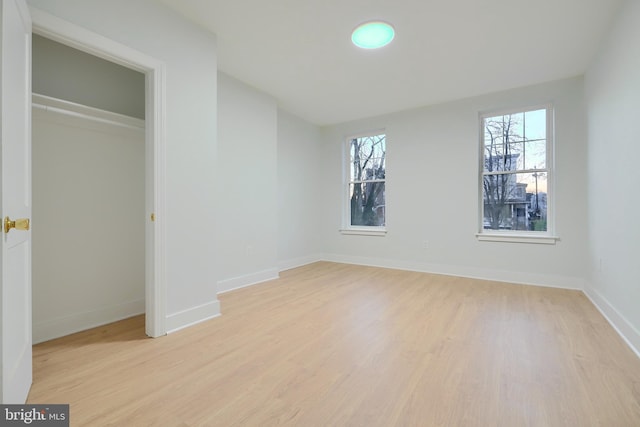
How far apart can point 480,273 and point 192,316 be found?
369 cm

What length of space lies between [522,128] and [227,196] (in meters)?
3.98

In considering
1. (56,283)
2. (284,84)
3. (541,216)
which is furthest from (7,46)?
(541,216)

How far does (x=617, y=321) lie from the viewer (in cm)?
226

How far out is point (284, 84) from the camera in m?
3.66

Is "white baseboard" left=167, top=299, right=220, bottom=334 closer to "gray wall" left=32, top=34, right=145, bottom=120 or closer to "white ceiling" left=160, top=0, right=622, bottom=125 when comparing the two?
"gray wall" left=32, top=34, right=145, bottom=120

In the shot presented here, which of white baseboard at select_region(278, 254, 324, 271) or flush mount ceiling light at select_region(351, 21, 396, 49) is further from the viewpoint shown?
white baseboard at select_region(278, 254, 324, 271)

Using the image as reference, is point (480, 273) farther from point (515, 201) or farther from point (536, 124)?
point (536, 124)

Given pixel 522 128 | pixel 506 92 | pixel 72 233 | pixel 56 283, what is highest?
pixel 506 92

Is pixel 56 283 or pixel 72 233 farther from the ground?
pixel 72 233

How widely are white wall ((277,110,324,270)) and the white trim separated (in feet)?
7.39

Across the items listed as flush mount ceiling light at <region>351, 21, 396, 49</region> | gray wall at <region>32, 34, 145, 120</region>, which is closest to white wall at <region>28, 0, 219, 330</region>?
gray wall at <region>32, 34, 145, 120</region>

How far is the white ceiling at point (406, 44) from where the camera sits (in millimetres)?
2256

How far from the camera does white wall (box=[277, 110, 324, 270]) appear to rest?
4605 millimetres

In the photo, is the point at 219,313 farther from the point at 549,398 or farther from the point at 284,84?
the point at 284,84
